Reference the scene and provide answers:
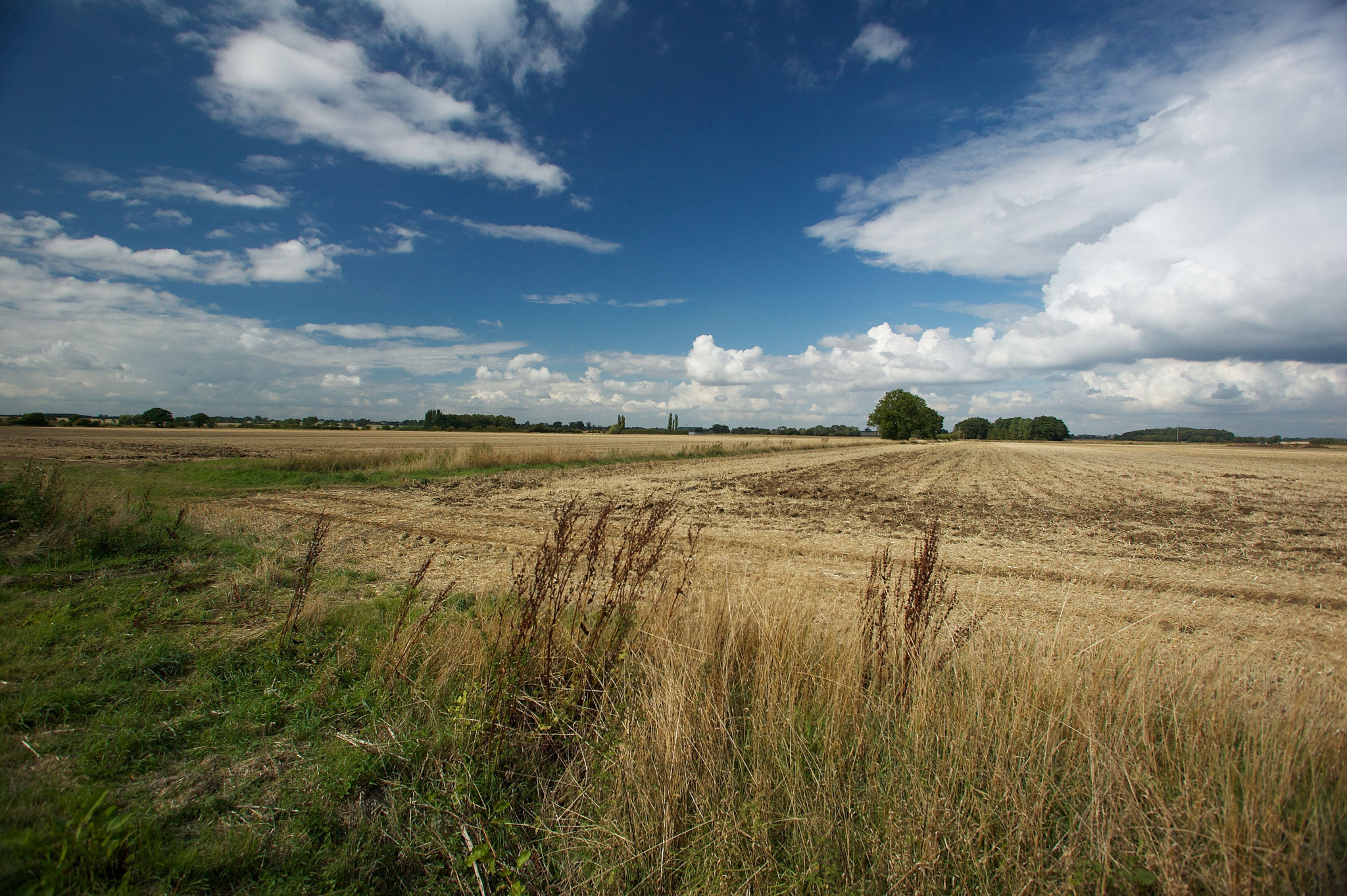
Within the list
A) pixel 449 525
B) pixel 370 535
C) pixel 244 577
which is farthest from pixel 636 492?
pixel 244 577

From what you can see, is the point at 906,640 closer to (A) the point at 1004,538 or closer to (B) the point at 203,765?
(B) the point at 203,765

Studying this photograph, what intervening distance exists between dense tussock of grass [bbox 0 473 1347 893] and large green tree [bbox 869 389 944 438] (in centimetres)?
12205

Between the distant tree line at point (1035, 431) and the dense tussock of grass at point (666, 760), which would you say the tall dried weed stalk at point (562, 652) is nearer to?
the dense tussock of grass at point (666, 760)

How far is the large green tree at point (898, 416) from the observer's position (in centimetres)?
11656

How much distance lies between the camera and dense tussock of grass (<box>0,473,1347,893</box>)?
2387mm

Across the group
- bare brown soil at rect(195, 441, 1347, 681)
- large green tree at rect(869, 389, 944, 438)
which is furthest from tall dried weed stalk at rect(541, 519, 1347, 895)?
large green tree at rect(869, 389, 944, 438)

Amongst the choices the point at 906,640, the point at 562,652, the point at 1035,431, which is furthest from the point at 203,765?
the point at 1035,431

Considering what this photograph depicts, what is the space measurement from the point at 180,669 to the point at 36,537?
4708 millimetres

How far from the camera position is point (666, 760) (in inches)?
119

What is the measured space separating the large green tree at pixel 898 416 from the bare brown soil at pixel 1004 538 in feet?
296

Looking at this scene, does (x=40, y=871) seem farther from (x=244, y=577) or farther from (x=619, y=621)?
(x=244, y=577)

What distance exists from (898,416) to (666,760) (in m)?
124

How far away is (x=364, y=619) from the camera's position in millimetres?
5570

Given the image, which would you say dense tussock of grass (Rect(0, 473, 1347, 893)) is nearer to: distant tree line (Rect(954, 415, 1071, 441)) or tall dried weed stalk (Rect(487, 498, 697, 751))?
tall dried weed stalk (Rect(487, 498, 697, 751))
